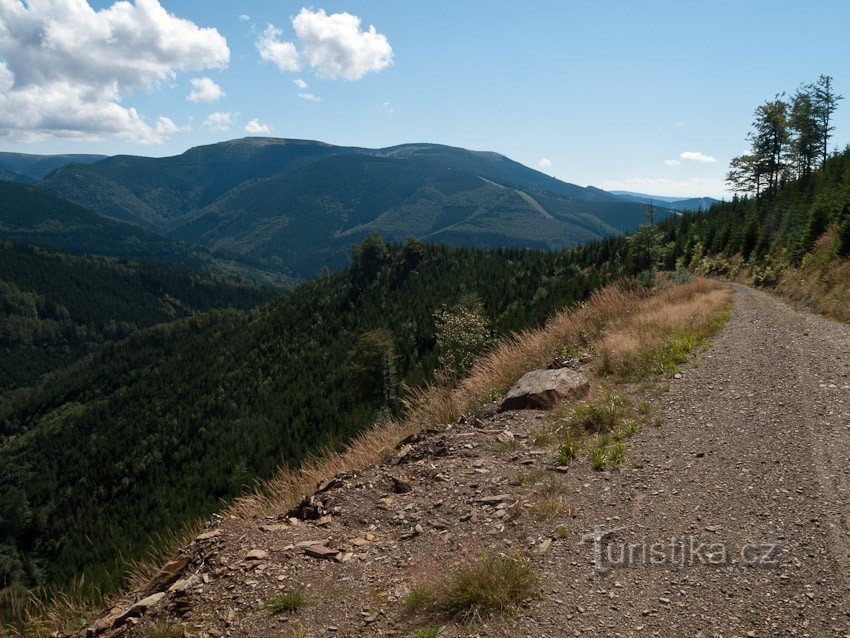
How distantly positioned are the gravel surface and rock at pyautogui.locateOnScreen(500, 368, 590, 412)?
67 centimetres

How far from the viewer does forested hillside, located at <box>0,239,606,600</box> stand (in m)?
82.6

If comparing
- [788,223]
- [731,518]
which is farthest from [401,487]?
[788,223]

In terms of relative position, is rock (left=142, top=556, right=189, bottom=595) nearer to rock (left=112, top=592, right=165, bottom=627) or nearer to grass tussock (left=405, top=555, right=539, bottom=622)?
rock (left=112, top=592, right=165, bottom=627)

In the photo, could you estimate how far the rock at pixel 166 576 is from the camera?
5562 millimetres

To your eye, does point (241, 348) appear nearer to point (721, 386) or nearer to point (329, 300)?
point (329, 300)

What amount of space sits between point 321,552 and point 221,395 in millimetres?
137846

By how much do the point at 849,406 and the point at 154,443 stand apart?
466ft

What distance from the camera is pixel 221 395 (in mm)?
129750

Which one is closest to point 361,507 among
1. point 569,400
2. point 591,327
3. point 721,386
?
point 569,400

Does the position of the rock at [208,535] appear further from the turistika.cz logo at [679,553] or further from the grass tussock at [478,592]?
the turistika.cz logo at [679,553]

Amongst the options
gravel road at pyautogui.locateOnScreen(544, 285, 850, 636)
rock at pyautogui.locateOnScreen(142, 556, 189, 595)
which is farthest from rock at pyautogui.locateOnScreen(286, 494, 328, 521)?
gravel road at pyautogui.locateOnScreen(544, 285, 850, 636)

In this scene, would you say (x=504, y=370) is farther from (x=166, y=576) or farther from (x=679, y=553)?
(x=166, y=576)

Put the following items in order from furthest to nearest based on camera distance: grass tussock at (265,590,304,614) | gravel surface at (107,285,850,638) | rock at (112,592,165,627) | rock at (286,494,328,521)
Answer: rock at (286,494,328,521), rock at (112,592,165,627), grass tussock at (265,590,304,614), gravel surface at (107,285,850,638)

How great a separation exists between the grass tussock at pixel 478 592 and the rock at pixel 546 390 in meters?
4.58
